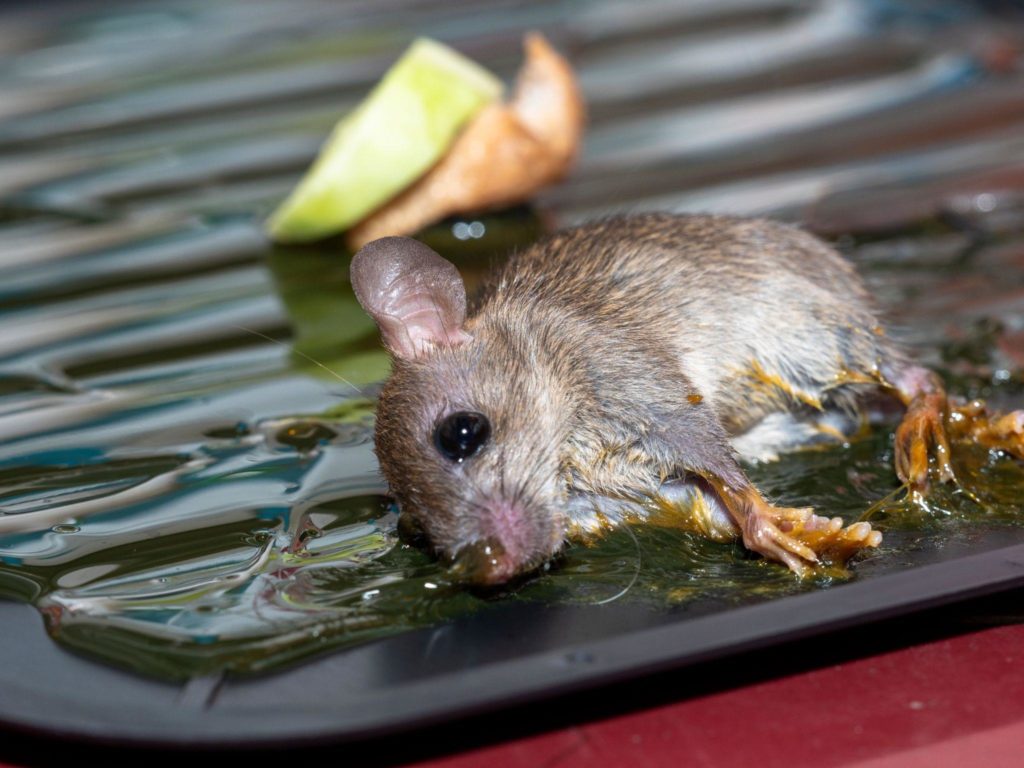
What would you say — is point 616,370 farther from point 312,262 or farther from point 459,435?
point 312,262


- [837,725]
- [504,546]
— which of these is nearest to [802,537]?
[837,725]

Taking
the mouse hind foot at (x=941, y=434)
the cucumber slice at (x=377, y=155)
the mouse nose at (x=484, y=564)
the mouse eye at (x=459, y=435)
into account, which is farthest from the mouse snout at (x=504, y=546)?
the cucumber slice at (x=377, y=155)

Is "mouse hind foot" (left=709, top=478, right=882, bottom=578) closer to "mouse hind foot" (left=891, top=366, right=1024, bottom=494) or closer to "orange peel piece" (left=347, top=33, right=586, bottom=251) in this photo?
"mouse hind foot" (left=891, top=366, right=1024, bottom=494)

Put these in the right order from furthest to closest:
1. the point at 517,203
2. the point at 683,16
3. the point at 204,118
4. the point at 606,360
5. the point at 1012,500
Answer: the point at 683,16
the point at 204,118
the point at 517,203
the point at 606,360
the point at 1012,500

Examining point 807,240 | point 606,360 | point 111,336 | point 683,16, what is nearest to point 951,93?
point 683,16

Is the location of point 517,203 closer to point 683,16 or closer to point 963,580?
point 683,16

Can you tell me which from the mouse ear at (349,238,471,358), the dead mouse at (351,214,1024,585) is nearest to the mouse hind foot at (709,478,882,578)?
the dead mouse at (351,214,1024,585)
